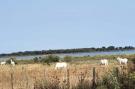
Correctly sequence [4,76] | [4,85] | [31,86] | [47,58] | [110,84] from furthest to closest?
[47,58]
[4,76]
[4,85]
[31,86]
[110,84]

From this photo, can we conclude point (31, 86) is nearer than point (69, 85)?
No

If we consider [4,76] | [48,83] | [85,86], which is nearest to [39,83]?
[48,83]

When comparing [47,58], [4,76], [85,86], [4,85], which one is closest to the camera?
[85,86]

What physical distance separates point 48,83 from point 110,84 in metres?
2.83

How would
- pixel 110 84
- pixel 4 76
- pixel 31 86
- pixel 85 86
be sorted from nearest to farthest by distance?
pixel 110 84
pixel 85 86
pixel 31 86
pixel 4 76

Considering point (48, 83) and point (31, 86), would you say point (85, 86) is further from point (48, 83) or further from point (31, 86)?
point (31, 86)

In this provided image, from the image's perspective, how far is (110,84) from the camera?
2152cm

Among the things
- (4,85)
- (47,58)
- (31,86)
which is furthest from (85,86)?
(47,58)

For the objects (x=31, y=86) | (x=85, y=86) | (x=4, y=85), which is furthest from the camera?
(x=4, y=85)

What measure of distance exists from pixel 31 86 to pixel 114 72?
168 inches

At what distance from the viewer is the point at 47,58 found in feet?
226

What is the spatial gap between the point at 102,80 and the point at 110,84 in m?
1.08

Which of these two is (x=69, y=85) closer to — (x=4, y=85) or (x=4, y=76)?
(x=4, y=85)

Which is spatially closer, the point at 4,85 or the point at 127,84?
the point at 127,84
